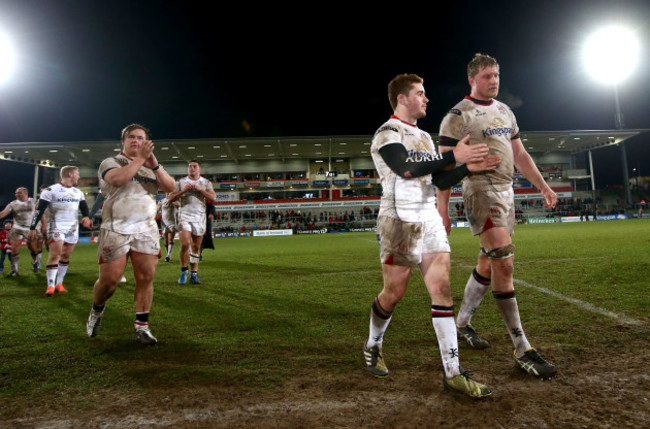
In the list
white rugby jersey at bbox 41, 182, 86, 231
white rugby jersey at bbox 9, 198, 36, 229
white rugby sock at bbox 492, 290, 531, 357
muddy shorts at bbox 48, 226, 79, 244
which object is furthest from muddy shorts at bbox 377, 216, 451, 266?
white rugby jersey at bbox 9, 198, 36, 229

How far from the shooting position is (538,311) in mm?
4035

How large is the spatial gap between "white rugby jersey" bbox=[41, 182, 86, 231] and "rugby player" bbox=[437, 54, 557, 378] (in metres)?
7.31

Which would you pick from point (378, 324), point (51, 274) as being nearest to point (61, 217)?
point (51, 274)

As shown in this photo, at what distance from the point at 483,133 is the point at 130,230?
3.53 m

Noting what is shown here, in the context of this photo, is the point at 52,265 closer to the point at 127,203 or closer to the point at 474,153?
the point at 127,203

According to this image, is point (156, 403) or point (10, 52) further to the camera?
point (10, 52)

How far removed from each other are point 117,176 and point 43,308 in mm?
3356

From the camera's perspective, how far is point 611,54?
34.2 m

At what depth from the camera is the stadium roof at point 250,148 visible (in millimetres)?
39094

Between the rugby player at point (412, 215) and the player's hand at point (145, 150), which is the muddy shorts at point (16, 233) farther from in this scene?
the rugby player at point (412, 215)

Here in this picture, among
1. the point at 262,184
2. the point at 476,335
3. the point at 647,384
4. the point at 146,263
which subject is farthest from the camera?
the point at 262,184

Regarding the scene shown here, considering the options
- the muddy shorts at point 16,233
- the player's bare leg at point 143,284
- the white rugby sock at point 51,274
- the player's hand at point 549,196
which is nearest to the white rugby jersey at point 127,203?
the player's bare leg at point 143,284

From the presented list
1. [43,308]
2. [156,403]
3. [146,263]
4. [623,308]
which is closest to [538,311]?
[623,308]

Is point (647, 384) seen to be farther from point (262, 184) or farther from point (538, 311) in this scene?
point (262, 184)
